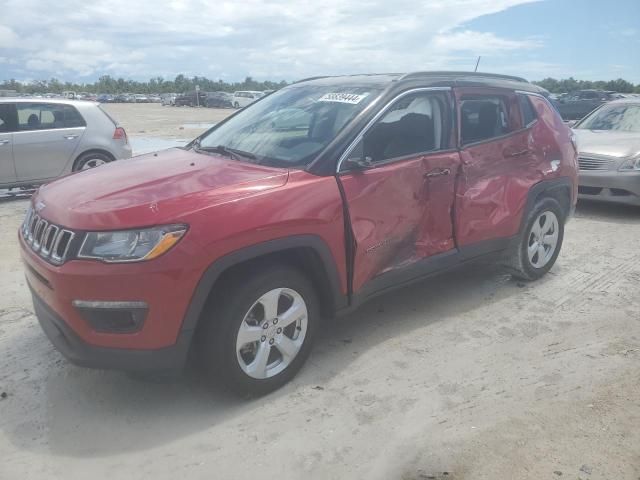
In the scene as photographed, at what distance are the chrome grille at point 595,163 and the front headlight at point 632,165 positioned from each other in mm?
159

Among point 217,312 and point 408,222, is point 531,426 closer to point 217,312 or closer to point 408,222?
point 408,222

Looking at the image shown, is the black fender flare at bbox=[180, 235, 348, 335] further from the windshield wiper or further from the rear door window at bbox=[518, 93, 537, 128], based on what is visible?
the rear door window at bbox=[518, 93, 537, 128]

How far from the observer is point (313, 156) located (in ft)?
11.0

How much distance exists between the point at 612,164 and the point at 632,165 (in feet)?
0.76

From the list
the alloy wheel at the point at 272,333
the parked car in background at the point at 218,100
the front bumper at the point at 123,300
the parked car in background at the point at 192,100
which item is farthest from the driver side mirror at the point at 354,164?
the parked car in background at the point at 192,100

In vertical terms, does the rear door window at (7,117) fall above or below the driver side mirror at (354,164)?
above

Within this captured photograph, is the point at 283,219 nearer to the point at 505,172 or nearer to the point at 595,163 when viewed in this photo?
the point at 505,172

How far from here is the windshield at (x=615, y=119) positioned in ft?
27.5

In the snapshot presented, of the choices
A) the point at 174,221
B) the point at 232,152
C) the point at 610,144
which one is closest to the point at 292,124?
the point at 232,152

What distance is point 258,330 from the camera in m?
3.04

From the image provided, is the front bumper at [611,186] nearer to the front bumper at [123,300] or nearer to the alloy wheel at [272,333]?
the alloy wheel at [272,333]

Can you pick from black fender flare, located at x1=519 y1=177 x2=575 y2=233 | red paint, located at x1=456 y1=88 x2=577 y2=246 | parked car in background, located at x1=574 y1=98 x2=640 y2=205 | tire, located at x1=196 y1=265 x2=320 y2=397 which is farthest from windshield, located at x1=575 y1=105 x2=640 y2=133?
tire, located at x1=196 y1=265 x2=320 y2=397

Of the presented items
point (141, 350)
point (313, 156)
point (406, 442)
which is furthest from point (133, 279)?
point (406, 442)

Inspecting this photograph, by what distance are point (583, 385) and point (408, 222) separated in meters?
1.43
